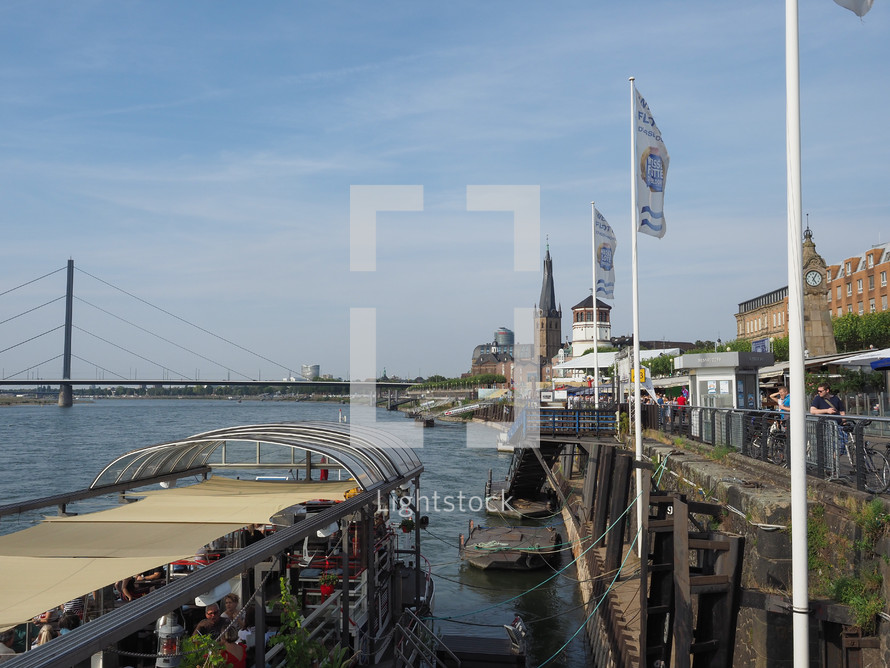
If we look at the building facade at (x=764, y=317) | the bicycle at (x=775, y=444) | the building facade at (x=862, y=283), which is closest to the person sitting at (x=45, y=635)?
the bicycle at (x=775, y=444)

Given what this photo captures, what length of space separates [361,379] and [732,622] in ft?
59.4

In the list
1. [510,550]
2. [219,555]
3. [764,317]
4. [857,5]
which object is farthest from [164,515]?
[764,317]

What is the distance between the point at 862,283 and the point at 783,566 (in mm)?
78799

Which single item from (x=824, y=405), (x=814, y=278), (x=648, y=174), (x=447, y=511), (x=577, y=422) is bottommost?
(x=447, y=511)

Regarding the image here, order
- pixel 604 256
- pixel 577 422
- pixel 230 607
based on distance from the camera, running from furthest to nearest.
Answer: pixel 577 422 → pixel 604 256 → pixel 230 607

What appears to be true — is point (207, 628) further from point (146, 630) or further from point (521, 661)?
point (521, 661)

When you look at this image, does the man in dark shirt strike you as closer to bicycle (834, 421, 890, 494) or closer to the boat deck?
bicycle (834, 421, 890, 494)

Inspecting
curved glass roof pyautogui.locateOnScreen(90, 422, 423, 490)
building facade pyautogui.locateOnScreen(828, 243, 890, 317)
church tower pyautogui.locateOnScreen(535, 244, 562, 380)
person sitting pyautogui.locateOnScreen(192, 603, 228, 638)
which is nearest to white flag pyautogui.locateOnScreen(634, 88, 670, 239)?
curved glass roof pyautogui.locateOnScreen(90, 422, 423, 490)

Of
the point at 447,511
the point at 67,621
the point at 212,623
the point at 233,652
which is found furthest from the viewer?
the point at 447,511

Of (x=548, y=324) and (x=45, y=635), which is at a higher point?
(x=548, y=324)

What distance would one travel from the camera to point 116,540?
8.17 meters

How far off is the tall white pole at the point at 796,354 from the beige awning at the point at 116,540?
19.1 feet

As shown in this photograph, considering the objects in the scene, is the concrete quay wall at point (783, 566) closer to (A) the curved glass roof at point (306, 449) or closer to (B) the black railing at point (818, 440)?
(B) the black railing at point (818, 440)

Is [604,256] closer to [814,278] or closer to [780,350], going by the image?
[814,278]
